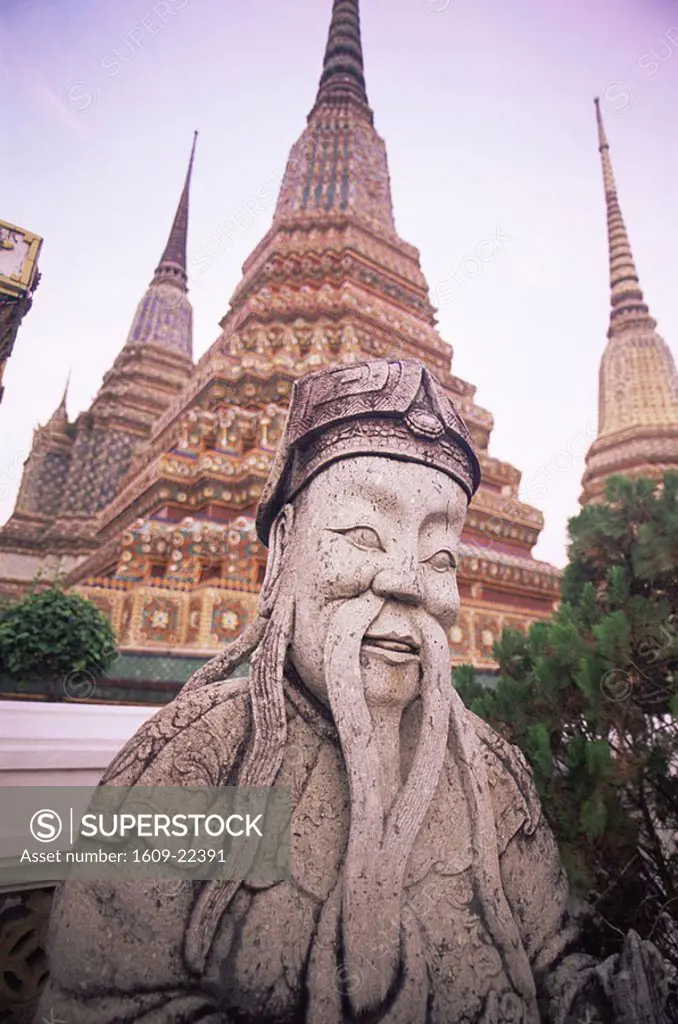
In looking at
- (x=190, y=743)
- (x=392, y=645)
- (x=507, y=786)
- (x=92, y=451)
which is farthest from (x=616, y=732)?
(x=92, y=451)

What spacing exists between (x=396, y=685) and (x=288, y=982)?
27.2 inches

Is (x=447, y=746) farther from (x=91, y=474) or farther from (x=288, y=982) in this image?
(x=91, y=474)

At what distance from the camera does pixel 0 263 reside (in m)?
5.07

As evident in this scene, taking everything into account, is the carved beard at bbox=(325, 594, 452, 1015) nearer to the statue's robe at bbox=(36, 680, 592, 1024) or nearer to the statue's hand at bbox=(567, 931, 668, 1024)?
the statue's robe at bbox=(36, 680, 592, 1024)

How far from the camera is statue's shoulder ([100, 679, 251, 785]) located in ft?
4.60

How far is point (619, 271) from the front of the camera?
19031mm

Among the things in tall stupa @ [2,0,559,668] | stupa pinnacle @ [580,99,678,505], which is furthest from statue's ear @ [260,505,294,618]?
stupa pinnacle @ [580,99,678,505]

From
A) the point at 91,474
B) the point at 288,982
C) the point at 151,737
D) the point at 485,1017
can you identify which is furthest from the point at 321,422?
the point at 91,474

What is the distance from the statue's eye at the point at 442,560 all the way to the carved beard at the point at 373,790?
161mm

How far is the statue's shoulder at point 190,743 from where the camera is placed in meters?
1.40

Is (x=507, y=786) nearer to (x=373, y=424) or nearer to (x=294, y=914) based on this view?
(x=294, y=914)

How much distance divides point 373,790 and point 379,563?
578 mm

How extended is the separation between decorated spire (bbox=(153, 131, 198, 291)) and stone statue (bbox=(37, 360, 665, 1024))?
2190 cm

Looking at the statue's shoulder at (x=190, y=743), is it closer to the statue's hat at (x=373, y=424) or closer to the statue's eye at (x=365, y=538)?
the statue's eye at (x=365, y=538)
